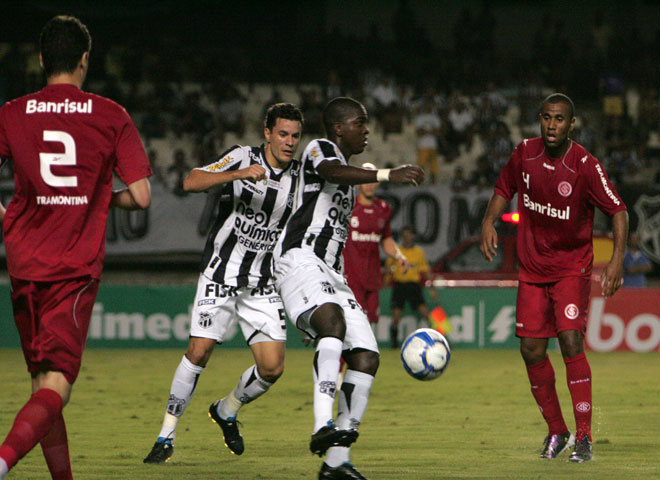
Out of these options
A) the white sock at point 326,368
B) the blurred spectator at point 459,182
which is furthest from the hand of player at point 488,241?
the blurred spectator at point 459,182

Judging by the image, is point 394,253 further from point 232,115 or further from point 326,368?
point 232,115

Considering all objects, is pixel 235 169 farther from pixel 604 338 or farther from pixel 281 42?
pixel 281 42

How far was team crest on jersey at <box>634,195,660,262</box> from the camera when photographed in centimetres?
1945

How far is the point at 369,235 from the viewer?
12.8 meters

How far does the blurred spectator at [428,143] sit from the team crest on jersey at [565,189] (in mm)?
14749

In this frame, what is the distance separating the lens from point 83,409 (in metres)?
9.64

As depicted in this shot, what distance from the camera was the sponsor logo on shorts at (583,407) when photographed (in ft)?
22.8

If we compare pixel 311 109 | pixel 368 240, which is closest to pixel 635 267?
pixel 368 240

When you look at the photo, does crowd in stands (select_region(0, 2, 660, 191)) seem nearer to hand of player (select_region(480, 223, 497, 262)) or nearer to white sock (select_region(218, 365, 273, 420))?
hand of player (select_region(480, 223, 497, 262))

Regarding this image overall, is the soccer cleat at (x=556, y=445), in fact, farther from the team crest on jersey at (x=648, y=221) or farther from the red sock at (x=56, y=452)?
the team crest on jersey at (x=648, y=221)

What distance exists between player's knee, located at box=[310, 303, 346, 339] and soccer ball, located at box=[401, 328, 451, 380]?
824 millimetres

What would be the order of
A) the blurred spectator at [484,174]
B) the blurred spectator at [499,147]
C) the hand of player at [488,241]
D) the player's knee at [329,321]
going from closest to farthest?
the player's knee at [329,321], the hand of player at [488,241], the blurred spectator at [484,174], the blurred spectator at [499,147]

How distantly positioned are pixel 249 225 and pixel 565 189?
2.18 m

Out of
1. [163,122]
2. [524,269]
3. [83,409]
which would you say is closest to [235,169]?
[524,269]
